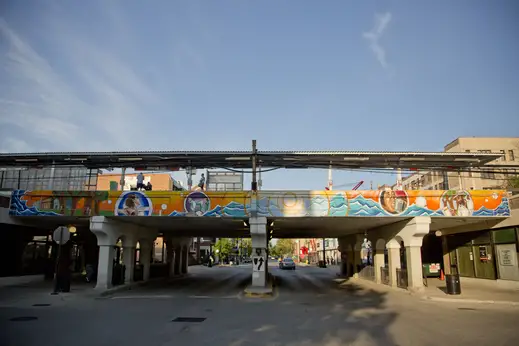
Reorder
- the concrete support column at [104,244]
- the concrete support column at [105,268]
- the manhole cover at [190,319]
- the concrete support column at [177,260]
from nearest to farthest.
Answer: the manhole cover at [190,319]
the concrete support column at [104,244]
the concrete support column at [105,268]
the concrete support column at [177,260]

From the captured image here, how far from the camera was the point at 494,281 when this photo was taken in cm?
2366

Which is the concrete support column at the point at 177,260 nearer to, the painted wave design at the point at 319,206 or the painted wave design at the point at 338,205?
the painted wave design at the point at 319,206

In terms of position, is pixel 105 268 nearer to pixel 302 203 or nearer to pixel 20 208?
pixel 20 208

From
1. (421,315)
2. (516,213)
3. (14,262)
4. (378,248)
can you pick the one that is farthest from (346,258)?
(14,262)

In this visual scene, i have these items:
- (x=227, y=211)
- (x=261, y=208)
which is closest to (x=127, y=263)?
(x=227, y=211)

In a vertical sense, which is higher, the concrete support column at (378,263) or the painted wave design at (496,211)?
the painted wave design at (496,211)

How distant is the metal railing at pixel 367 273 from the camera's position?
29.4 m

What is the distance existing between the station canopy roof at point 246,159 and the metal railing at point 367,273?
9874mm

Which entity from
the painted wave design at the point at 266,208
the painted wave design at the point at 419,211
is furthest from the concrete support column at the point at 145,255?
the painted wave design at the point at 419,211

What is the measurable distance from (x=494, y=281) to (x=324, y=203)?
11.7 meters

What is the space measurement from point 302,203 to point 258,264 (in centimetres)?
411

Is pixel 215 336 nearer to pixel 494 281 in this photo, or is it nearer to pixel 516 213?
pixel 516 213

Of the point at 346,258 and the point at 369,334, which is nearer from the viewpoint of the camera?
the point at 369,334

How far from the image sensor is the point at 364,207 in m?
21.1
